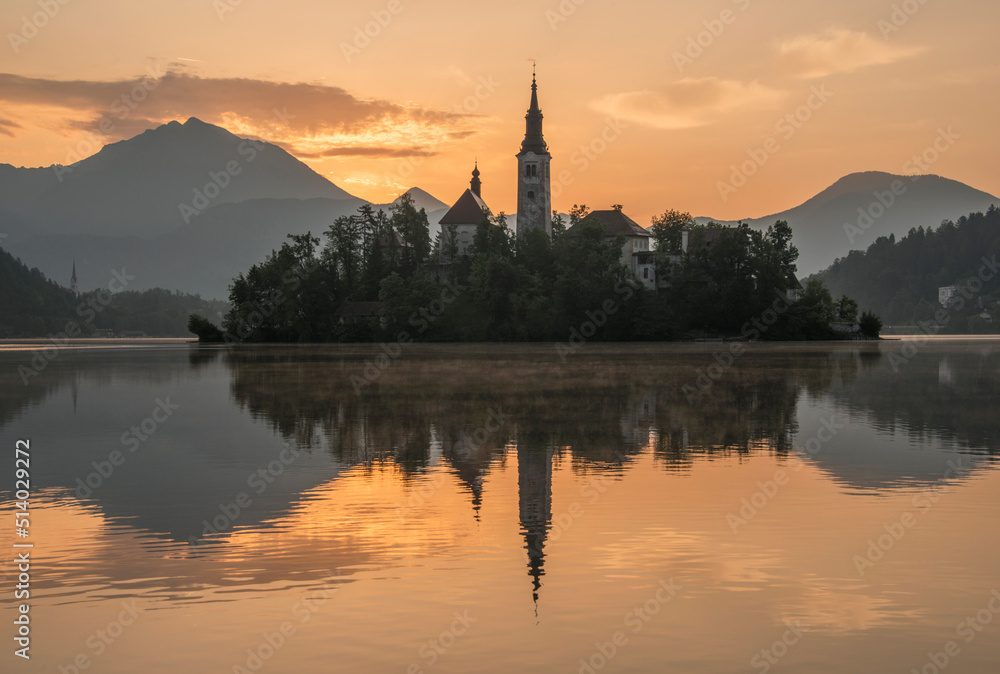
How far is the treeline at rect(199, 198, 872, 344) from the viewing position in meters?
134

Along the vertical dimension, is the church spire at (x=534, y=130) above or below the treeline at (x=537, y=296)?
above

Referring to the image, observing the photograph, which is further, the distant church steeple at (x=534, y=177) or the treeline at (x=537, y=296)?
the distant church steeple at (x=534, y=177)

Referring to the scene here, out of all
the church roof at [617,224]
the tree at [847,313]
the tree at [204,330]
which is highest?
the church roof at [617,224]

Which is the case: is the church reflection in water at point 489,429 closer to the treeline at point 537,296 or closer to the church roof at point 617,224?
the treeline at point 537,296

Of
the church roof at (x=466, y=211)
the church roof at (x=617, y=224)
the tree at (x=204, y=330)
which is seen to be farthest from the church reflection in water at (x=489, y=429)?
the church roof at (x=466, y=211)

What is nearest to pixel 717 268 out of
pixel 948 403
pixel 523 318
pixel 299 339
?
pixel 523 318

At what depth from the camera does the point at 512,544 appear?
1369 cm

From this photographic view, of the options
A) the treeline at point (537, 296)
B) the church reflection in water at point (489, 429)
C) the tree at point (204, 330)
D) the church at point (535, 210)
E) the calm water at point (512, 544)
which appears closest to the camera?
the calm water at point (512, 544)

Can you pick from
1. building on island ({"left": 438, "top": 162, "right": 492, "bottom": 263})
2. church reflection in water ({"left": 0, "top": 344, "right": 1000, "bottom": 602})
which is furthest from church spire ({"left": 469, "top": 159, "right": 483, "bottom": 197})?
church reflection in water ({"left": 0, "top": 344, "right": 1000, "bottom": 602})

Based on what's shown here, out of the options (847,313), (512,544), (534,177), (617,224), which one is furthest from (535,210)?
(512,544)

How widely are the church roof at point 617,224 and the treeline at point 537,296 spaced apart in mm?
11318

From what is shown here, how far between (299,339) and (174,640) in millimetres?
136187

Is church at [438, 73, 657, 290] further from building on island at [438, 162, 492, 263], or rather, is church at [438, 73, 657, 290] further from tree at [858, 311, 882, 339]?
tree at [858, 311, 882, 339]

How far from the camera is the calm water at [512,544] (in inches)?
378
